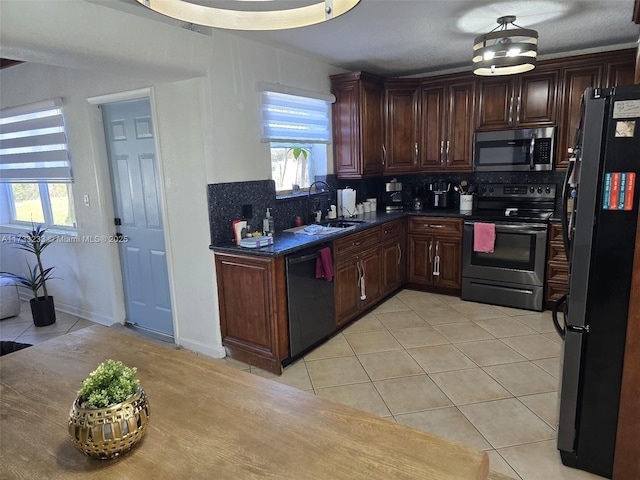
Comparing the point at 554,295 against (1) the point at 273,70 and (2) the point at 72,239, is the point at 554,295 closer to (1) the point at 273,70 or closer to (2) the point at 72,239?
(1) the point at 273,70

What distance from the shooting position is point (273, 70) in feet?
11.9

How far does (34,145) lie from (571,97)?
546 centimetres

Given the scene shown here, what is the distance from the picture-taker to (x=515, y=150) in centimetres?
431

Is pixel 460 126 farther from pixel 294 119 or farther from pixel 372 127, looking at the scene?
pixel 294 119

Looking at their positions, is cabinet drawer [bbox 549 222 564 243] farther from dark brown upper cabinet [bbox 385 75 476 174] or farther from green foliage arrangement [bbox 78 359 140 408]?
green foliage arrangement [bbox 78 359 140 408]

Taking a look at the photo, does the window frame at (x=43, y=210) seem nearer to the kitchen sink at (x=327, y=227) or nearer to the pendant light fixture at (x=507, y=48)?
the kitchen sink at (x=327, y=227)

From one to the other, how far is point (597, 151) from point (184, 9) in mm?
1752

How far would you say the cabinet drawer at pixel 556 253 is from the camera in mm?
3926

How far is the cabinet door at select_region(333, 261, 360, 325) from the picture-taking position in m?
3.62

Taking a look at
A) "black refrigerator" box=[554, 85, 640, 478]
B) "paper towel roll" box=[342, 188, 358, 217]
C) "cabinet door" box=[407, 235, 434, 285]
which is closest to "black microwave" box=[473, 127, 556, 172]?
"cabinet door" box=[407, 235, 434, 285]

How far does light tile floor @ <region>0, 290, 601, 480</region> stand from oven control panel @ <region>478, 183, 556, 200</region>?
125 cm

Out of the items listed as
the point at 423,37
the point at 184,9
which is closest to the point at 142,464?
the point at 184,9

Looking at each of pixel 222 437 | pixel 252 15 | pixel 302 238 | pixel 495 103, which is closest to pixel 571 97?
pixel 495 103

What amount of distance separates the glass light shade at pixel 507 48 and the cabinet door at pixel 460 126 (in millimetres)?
1463
